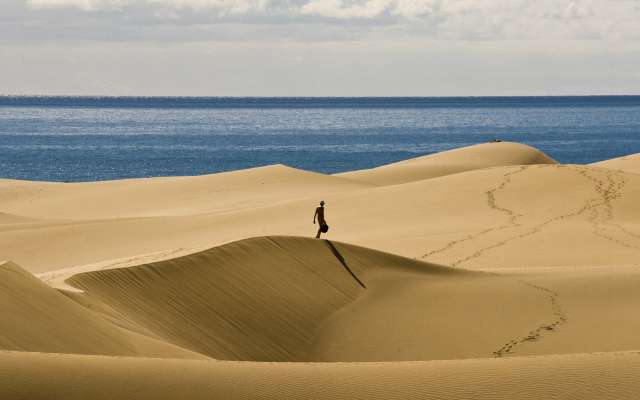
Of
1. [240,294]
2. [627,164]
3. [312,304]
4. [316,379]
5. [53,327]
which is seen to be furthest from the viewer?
[627,164]

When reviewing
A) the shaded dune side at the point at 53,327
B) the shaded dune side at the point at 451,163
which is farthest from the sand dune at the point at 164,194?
the shaded dune side at the point at 53,327

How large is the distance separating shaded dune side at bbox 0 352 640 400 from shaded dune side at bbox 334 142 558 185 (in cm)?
2843

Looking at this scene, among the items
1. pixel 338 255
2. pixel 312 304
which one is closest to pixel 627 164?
pixel 338 255

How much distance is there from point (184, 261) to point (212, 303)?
93cm

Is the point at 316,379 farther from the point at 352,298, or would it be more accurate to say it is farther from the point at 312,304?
the point at 352,298

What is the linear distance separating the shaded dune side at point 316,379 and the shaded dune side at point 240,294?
9.04ft

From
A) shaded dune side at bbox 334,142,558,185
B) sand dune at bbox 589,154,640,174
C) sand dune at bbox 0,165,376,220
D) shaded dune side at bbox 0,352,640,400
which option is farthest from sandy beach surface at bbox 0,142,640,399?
sand dune at bbox 589,154,640,174

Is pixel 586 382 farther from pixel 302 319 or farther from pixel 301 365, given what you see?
pixel 302 319

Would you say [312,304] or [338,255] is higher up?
[338,255]

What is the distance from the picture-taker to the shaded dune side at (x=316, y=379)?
4.72m

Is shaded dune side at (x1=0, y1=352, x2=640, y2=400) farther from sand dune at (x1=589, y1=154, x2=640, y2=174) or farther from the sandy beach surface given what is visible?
sand dune at (x1=589, y1=154, x2=640, y2=174)

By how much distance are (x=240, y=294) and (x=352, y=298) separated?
6.94 ft

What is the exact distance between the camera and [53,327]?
603 cm

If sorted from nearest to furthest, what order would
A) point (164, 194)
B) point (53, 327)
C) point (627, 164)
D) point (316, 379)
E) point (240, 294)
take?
point (316, 379), point (53, 327), point (240, 294), point (164, 194), point (627, 164)
